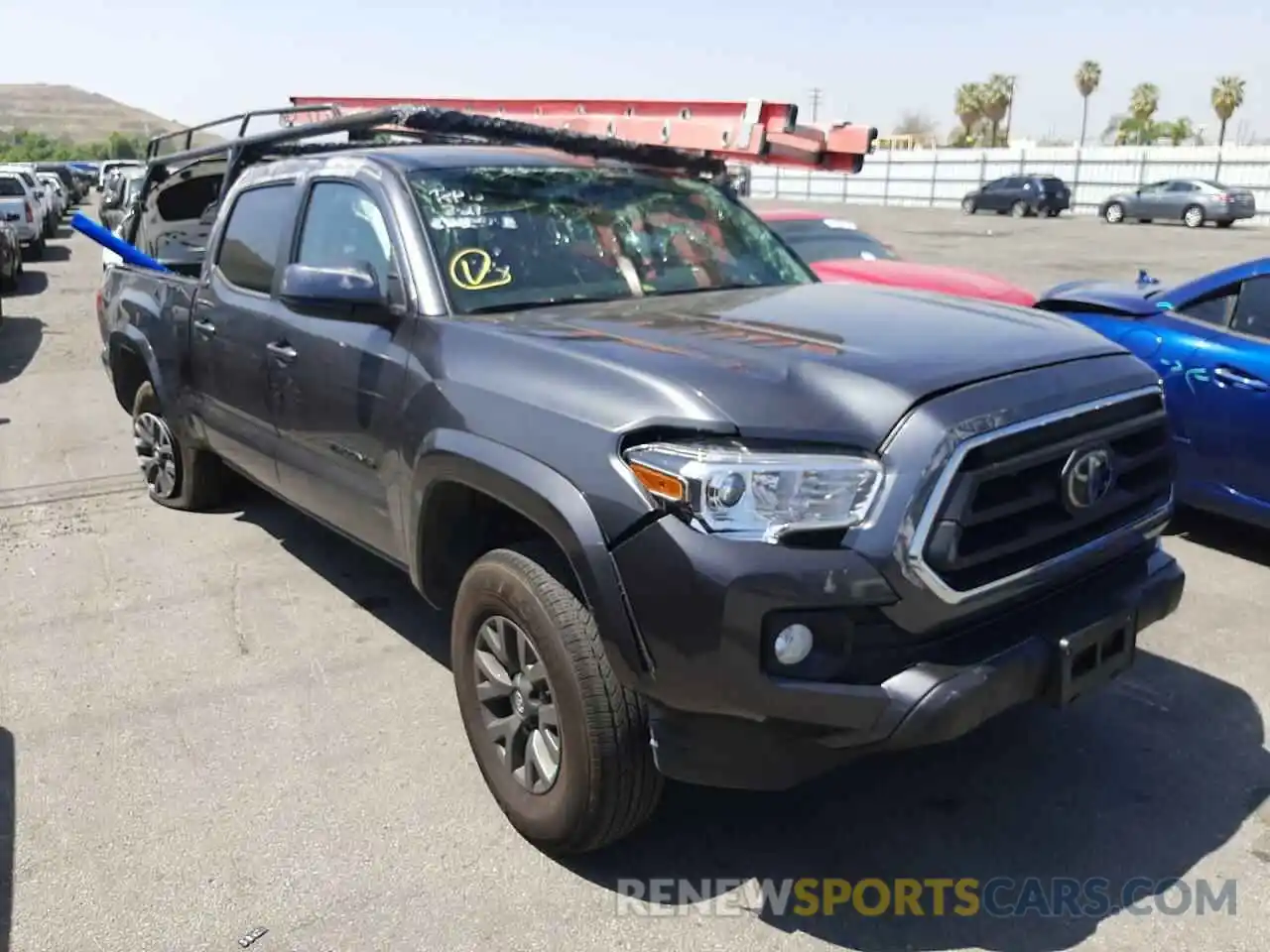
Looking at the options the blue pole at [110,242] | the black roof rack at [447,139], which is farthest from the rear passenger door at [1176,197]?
the blue pole at [110,242]

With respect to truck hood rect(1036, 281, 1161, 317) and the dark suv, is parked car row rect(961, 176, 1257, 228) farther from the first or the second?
truck hood rect(1036, 281, 1161, 317)

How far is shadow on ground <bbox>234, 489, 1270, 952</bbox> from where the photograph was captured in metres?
2.96

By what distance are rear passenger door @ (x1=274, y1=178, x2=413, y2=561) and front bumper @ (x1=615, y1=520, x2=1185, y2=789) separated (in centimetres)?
143

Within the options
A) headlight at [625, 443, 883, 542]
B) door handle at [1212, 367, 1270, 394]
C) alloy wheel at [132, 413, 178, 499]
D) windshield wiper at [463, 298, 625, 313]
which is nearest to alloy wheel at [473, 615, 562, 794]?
headlight at [625, 443, 883, 542]

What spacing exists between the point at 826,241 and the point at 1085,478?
292 inches

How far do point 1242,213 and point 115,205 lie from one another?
29520mm

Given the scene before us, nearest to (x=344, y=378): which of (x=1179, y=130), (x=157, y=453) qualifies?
(x=157, y=453)

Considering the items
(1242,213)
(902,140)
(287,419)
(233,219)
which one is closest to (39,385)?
(233,219)

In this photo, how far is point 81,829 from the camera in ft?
11.1

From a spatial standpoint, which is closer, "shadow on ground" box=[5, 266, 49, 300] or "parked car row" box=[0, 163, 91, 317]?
"parked car row" box=[0, 163, 91, 317]

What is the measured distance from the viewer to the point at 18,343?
12.9 m

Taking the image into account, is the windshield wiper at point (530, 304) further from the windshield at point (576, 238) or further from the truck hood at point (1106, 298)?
the truck hood at point (1106, 298)

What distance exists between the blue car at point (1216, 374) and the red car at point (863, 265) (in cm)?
145

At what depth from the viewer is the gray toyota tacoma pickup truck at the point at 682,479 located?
2.59 m
